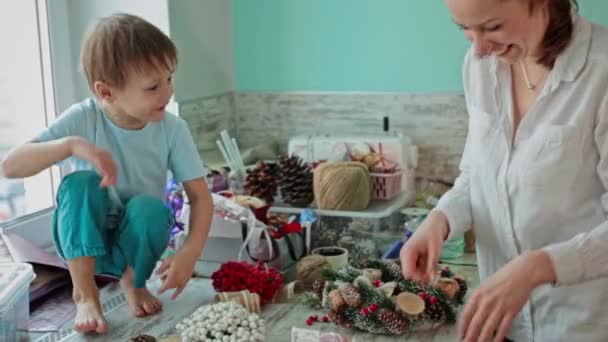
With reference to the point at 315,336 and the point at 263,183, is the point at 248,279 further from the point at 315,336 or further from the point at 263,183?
the point at 263,183

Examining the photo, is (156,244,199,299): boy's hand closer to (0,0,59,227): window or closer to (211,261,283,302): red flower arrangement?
(211,261,283,302): red flower arrangement

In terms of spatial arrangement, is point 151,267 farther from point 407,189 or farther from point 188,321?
point 407,189

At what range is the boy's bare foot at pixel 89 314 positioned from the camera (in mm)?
1472

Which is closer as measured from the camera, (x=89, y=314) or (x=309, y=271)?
(x=89, y=314)

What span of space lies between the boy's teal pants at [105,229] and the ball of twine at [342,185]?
49 cm

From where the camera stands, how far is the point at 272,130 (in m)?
2.43

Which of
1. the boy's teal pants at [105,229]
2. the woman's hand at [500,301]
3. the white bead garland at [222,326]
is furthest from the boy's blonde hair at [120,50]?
the woman's hand at [500,301]

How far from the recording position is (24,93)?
1.96m

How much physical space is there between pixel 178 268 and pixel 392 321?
460 mm

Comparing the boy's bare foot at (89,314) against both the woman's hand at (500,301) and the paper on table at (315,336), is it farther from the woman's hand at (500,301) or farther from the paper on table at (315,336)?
the woman's hand at (500,301)

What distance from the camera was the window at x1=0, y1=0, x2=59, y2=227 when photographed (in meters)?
1.91

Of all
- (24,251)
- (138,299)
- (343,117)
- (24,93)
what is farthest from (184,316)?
(343,117)

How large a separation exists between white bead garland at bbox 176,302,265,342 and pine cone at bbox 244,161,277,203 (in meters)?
0.62

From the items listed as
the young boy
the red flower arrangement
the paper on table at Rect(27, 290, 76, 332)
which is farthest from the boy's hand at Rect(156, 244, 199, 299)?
the paper on table at Rect(27, 290, 76, 332)
